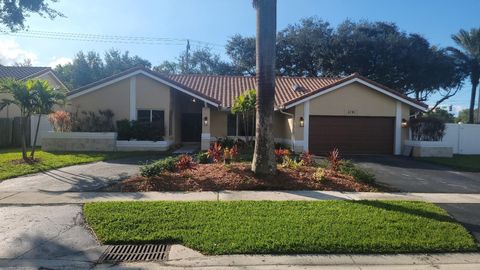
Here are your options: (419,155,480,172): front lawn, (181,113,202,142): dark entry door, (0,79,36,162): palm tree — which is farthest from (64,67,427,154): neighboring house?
(0,79,36,162): palm tree

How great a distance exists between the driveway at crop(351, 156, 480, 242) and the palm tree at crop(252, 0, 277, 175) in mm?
3605

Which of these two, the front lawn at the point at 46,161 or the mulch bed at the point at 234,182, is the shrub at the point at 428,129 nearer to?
the mulch bed at the point at 234,182

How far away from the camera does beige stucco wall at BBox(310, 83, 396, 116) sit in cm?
2108

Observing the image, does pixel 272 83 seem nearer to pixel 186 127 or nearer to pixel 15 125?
pixel 186 127

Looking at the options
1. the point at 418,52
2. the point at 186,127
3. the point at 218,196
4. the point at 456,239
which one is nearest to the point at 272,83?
the point at 218,196

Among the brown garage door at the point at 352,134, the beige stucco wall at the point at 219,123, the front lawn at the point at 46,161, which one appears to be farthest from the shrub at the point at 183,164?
the beige stucco wall at the point at 219,123

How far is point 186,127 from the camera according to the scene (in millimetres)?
26438

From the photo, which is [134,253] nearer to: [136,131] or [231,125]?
[136,131]

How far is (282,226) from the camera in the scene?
686 cm

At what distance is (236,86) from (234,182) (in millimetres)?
16865

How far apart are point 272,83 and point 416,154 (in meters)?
12.8

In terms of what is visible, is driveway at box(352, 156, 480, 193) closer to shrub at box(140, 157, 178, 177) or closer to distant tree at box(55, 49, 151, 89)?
shrub at box(140, 157, 178, 177)

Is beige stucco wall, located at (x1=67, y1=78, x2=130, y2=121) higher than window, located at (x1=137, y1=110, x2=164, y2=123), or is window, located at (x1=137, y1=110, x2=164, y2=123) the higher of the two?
beige stucco wall, located at (x1=67, y1=78, x2=130, y2=121)

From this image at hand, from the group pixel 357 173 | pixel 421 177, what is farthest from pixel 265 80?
pixel 421 177
